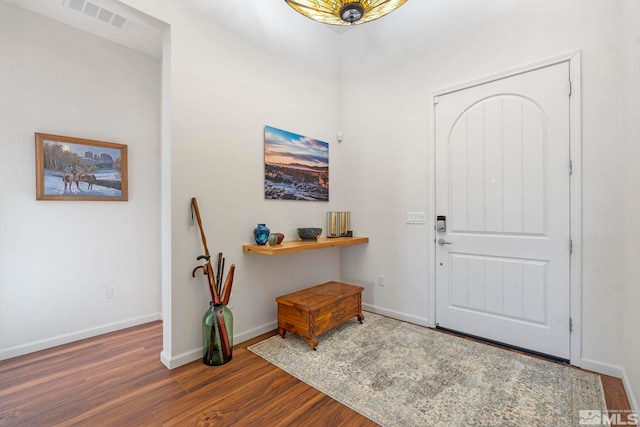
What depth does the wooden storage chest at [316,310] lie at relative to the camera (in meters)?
2.55

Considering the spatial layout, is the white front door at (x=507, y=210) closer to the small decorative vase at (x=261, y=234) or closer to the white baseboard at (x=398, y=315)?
the white baseboard at (x=398, y=315)

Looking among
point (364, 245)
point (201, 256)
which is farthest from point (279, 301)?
point (364, 245)

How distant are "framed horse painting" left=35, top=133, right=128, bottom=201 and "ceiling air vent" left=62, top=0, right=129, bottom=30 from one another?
1.11 metres

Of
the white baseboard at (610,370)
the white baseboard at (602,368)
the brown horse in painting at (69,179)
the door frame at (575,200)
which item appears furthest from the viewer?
the brown horse in painting at (69,179)

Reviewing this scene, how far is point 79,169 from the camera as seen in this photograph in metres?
2.80

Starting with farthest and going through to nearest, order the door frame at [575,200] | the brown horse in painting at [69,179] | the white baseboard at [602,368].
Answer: the brown horse in painting at [69,179]
the door frame at [575,200]
the white baseboard at [602,368]

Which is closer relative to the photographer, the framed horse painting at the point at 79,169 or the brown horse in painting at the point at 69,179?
the framed horse painting at the point at 79,169

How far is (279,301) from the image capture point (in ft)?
9.04

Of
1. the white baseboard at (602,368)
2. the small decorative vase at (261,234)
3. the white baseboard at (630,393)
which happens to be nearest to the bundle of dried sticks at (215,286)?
the small decorative vase at (261,234)

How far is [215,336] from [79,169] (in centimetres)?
210

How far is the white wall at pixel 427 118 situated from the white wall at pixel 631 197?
94 mm

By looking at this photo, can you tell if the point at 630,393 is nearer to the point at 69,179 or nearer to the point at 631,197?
the point at 631,197

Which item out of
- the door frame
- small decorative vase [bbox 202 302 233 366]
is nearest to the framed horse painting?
small decorative vase [bbox 202 302 233 366]

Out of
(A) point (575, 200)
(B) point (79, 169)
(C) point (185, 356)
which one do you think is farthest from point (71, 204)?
(A) point (575, 200)
